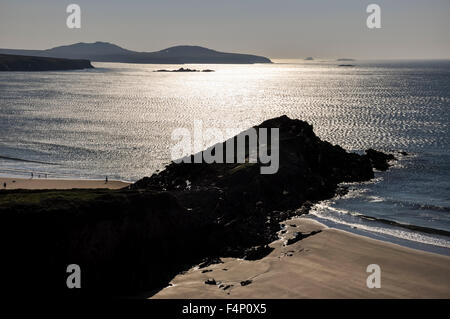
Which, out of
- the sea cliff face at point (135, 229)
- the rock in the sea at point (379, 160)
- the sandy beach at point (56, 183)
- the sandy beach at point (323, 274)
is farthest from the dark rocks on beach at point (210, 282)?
the rock in the sea at point (379, 160)

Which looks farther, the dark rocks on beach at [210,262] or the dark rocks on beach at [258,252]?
the dark rocks on beach at [258,252]

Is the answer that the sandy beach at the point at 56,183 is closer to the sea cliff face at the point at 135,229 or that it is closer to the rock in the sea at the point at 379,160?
the sea cliff face at the point at 135,229

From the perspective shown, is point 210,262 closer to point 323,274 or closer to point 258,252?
point 258,252

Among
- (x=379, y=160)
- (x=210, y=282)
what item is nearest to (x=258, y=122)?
(x=379, y=160)

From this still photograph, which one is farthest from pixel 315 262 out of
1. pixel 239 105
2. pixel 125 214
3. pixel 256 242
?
pixel 239 105

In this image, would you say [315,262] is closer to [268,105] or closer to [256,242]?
[256,242]

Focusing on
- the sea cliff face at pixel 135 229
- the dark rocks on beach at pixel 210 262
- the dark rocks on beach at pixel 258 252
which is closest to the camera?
the sea cliff face at pixel 135 229
